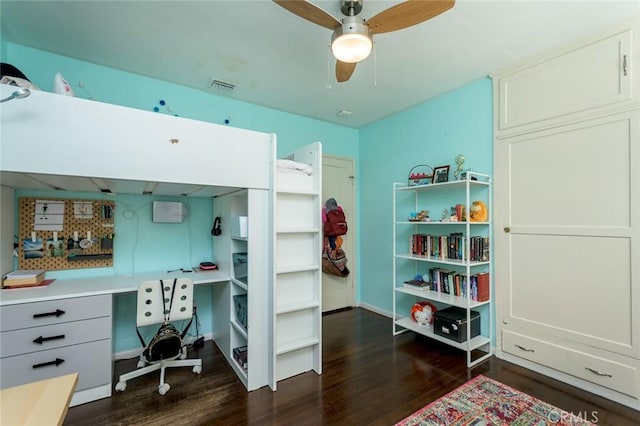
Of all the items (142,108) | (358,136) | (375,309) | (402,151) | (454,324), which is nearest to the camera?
(454,324)

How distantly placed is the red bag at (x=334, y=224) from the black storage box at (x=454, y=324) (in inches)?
59.2

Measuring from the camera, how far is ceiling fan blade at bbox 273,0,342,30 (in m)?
1.47

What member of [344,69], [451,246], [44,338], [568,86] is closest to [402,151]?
[451,246]

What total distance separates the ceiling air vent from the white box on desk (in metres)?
1.43

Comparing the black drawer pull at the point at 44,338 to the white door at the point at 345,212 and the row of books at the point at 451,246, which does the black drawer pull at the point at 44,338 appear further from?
the row of books at the point at 451,246

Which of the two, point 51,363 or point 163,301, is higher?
point 163,301

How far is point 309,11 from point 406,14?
1.78 feet

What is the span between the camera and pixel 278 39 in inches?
87.1

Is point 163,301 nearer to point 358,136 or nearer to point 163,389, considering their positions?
point 163,389

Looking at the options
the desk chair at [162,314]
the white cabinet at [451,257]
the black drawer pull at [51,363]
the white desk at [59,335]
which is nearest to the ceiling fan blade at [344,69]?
the white cabinet at [451,257]

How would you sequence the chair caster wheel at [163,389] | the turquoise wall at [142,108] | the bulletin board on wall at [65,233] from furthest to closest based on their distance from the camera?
1. the turquoise wall at [142,108]
2. the bulletin board on wall at [65,233]
3. the chair caster wheel at [163,389]

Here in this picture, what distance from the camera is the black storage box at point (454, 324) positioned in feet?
8.46

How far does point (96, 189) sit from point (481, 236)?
11.7ft

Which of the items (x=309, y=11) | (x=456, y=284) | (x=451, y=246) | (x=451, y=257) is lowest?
(x=456, y=284)
